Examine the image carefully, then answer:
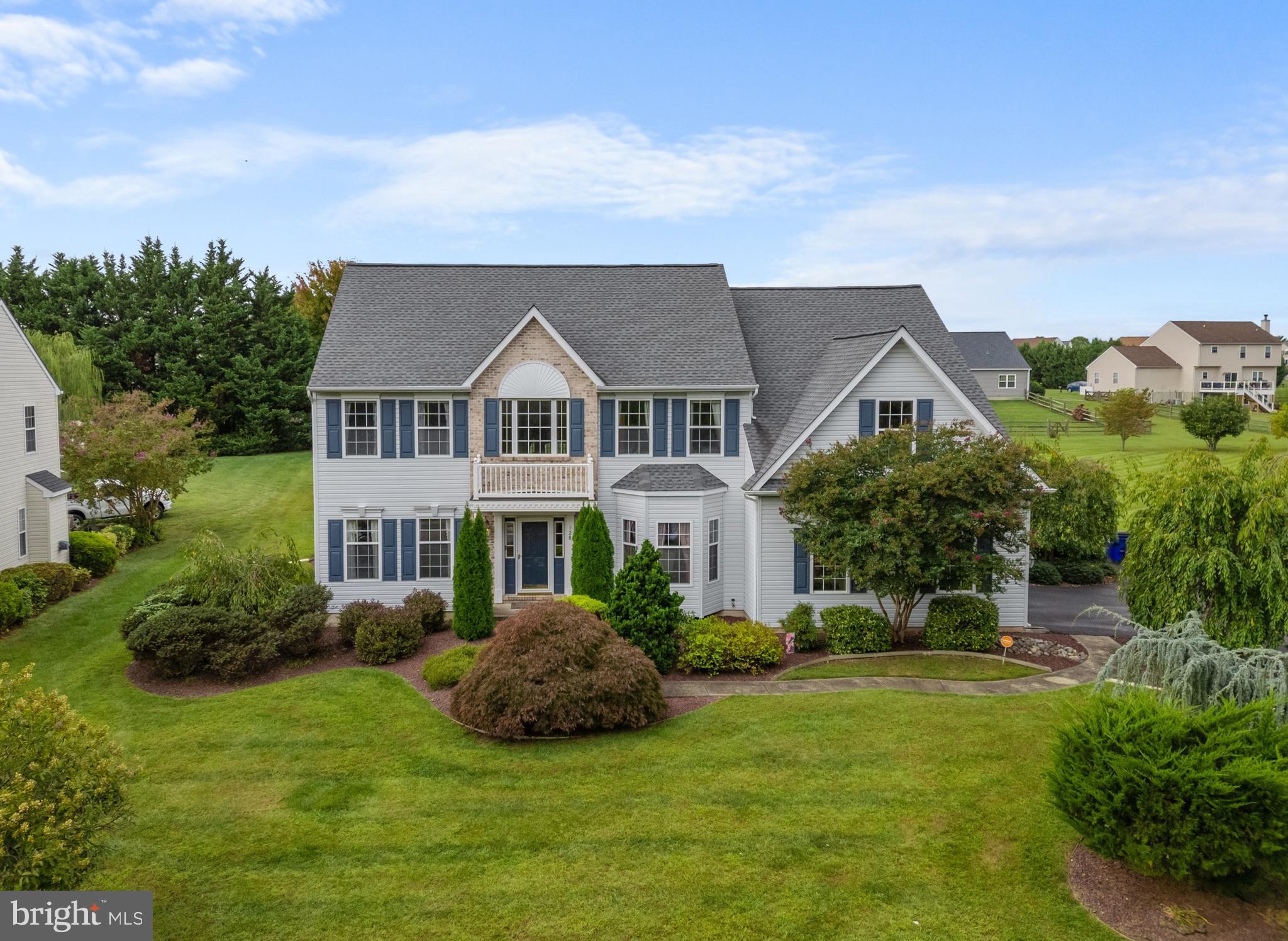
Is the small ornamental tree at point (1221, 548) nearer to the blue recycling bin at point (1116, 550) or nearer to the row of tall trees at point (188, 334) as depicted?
the blue recycling bin at point (1116, 550)

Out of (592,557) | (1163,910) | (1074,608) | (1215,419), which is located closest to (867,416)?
(592,557)

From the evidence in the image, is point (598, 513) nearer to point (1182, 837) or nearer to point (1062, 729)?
point (1062, 729)

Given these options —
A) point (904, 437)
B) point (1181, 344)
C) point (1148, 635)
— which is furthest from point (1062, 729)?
point (1181, 344)

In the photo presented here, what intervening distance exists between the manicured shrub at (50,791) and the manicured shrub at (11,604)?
14643 millimetres

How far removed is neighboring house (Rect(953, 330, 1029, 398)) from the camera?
→ 75625 millimetres

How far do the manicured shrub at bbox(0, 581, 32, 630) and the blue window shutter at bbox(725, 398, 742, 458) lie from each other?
18.4 meters

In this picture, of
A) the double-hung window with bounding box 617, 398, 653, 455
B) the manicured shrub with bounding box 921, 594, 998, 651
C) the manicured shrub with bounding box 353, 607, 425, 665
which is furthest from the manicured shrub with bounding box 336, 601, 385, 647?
the manicured shrub with bounding box 921, 594, 998, 651

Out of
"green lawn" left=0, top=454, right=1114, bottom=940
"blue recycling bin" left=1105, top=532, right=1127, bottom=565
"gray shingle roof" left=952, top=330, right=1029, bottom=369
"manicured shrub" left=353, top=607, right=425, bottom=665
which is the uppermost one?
"gray shingle roof" left=952, top=330, right=1029, bottom=369

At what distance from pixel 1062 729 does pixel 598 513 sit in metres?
13.5

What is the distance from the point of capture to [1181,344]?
8312 centimetres

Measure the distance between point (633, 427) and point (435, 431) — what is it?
536cm

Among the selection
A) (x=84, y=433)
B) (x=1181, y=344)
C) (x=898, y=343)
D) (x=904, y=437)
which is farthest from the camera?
(x=1181, y=344)

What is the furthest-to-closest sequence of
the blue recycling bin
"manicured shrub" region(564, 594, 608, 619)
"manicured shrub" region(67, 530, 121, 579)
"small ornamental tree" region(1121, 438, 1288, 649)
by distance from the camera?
the blue recycling bin → "manicured shrub" region(67, 530, 121, 579) → "manicured shrub" region(564, 594, 608, 619) → "small ornamental tree" region(1121, 438, 1288, 649)

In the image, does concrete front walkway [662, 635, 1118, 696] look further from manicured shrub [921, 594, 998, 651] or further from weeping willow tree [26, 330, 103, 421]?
weeping willow tree [26, 330, 103, 421]
